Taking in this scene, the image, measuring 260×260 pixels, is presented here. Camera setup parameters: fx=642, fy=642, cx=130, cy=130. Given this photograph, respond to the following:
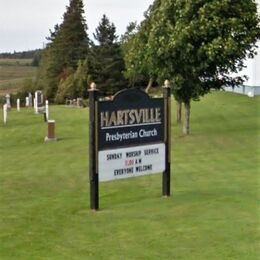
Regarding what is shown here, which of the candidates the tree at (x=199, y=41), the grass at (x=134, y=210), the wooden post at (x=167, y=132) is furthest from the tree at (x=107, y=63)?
the wooden post at (x=167, y=132)

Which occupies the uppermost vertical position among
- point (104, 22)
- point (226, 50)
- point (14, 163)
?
point (104, 22)

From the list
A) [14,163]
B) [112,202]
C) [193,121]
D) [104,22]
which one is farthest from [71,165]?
[104,22]

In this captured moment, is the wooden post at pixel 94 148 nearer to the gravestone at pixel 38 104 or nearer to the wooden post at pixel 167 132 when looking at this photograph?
the wooden post at pixel 167 132

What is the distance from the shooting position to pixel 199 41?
22625 millimetres

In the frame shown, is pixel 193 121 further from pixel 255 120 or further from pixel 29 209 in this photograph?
pixel 29 209

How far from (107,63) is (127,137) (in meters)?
49.9

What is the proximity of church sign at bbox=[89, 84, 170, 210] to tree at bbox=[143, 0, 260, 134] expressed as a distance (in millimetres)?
11853

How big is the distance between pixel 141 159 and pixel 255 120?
20.0m

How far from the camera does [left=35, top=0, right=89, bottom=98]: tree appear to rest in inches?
2486

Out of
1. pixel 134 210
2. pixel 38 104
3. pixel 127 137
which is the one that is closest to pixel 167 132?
pixel 127 137

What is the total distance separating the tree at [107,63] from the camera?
58.7 metres

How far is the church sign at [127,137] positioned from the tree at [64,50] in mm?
50670

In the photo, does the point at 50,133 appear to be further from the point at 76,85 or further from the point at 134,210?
the point at 76,85

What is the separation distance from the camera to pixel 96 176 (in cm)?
948
